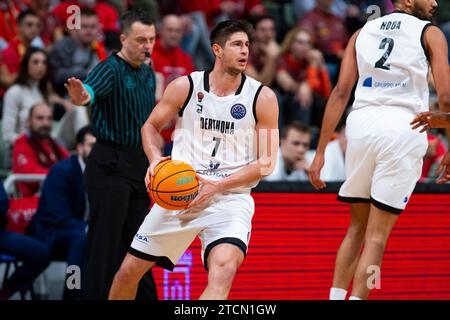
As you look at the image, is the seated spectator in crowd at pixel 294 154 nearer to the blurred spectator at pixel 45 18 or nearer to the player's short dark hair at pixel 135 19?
the player's short dark hair at pixel 135 19

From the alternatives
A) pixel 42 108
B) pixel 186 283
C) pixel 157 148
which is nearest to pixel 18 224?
pixel 42 108

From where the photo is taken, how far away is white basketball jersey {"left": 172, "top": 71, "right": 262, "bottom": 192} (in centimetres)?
637

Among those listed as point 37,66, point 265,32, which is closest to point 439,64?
point 37,66

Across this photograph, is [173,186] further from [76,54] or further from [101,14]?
[101,14]

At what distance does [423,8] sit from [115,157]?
264 centimetres

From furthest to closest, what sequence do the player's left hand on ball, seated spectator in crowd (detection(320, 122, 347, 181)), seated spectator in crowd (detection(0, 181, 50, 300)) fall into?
seated spectator in crowd (detection(320, 122, 347, 181)) < seated spectator in crowd (detection(0, 181, 50, 300)) < the player's left hand on ball

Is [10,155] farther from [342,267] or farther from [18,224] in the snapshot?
[342,267]

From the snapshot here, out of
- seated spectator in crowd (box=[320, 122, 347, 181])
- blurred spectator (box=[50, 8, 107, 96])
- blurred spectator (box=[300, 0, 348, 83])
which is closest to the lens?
seated spectator in crowd (box=[320, 122, 347, 181])

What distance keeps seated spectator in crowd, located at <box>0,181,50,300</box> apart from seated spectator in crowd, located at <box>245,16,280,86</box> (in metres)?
4.26

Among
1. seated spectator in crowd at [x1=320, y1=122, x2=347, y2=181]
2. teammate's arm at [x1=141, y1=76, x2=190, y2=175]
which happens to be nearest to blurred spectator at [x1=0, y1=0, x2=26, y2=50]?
seated spectator in crowd at [x1=320, y1=122, x2=347, y2=181]

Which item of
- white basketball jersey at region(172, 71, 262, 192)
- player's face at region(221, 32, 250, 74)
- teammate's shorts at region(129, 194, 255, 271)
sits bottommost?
teammate's shorts at region(129, 194, 255, 271)

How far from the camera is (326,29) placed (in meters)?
13.5

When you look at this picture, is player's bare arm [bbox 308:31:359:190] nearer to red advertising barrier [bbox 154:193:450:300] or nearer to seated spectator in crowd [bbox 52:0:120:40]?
red advertising barrier [bbox 154:193:450:300]

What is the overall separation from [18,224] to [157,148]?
3.35m
